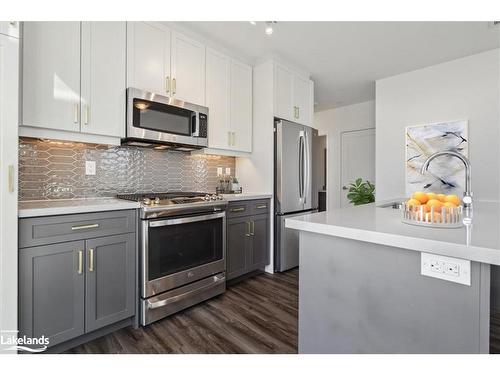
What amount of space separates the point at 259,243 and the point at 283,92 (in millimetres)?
1823

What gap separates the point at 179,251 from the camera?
2156mm

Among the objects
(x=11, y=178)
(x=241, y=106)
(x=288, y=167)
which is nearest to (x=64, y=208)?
(x=11, y=178)

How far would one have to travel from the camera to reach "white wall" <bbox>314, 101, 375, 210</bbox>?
5.01m

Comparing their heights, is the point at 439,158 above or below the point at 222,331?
above

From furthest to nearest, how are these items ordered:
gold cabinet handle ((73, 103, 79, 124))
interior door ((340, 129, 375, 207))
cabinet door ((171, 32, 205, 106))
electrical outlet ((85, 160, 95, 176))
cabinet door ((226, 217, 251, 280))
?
interior door ((340, 129, 375, 207)), cabinet door ((226, 217, 251, 280)), cabinet door ((171, 32, 205, 106)), electrical outlet ((85, 160, 95, 176)), gold cabinet handle ((73, 103, 79, 124))

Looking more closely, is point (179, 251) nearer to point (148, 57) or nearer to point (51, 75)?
point (51, 75)

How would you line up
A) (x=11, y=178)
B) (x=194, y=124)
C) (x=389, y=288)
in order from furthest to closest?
(x=194, y=124), (x=11, y=178), (x=389, y=288)

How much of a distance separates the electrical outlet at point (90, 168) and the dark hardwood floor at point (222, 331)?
1291 millimetres

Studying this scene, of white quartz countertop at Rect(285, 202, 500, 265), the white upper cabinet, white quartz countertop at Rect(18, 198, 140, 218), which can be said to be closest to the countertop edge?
white quartz countertop at Rect(285, 202, 500, 265)

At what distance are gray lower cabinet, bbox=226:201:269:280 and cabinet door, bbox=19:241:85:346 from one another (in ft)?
4.27

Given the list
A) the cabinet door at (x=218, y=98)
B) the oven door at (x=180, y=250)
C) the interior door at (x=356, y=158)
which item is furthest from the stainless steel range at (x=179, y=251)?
the interior door at (x=356, y=158)

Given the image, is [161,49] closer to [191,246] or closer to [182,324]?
[191,246]

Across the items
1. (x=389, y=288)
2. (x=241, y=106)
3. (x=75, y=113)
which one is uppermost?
(x=241, y=106)

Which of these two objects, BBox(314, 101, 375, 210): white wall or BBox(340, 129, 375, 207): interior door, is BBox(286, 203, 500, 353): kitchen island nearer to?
BBox(340, 129, 375, 207): interior door
